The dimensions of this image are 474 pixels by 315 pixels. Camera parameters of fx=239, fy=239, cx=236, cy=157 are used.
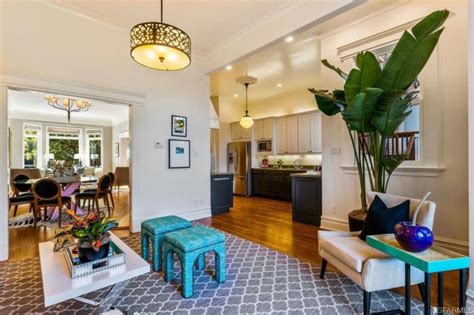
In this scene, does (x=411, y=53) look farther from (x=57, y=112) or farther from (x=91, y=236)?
(x=57, y=112)

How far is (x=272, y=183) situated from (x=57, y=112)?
29.7 feet

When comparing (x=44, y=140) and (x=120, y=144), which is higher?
(x=44, y=140)

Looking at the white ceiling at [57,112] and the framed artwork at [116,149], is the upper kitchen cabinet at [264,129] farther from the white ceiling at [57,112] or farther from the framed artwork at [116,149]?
the framed artwork at [116,149]

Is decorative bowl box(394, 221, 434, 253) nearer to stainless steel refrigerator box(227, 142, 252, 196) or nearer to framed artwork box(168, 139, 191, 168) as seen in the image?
framed artwork box(168, 139, 191, 168)

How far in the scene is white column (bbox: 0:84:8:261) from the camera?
9.87 ft

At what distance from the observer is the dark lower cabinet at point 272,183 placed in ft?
23.0

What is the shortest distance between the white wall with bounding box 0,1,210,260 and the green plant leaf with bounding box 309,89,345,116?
2.72 meters

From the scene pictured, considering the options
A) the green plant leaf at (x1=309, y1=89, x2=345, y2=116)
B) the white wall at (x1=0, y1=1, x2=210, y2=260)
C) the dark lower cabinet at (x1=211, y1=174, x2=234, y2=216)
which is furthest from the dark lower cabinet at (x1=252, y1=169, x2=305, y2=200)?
the green plant leaf at (x1=309, y1=89, x2=345, y2=116)

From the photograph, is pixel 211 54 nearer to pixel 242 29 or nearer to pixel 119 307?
pixel 242 29

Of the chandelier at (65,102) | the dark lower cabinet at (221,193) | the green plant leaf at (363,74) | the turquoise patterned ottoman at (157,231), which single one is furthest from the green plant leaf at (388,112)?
the chandelier at (65,102)

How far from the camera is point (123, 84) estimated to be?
13.1 ft

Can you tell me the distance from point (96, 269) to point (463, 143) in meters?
3.98

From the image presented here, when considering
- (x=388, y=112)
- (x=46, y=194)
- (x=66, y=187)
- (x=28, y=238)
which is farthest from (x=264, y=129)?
(x=28, y=238)

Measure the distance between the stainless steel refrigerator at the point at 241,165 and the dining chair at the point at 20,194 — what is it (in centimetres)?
538
